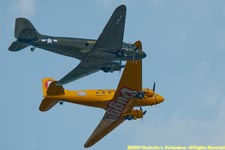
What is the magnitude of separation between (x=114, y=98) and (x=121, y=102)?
2.97ft

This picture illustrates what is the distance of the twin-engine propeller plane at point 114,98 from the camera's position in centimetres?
8638

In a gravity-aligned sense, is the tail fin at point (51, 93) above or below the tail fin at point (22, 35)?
below

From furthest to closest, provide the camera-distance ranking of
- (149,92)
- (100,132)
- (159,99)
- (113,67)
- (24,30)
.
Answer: (100,132) < (159,99) < (149,92) < (113,67) < (24,30)

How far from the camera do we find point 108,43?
273ft

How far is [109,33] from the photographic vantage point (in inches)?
3246

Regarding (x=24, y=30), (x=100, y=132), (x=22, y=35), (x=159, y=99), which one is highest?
(x=24, y=30)

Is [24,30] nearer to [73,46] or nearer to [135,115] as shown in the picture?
[73,46]

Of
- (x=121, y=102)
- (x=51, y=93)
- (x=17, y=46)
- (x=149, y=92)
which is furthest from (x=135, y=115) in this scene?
(x=17, y=46)

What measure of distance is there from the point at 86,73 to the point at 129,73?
198 inches

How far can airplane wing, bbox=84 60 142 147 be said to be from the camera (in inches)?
3415

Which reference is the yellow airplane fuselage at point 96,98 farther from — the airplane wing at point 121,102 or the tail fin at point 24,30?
the tail fin at point 24,30

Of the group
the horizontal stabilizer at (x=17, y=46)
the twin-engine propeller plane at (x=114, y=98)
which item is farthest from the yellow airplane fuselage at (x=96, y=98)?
the horizontal stabilizer at (x=17, y=46)

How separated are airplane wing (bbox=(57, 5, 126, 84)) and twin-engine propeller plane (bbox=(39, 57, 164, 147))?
10.6ft

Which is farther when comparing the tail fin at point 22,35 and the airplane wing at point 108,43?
the airplane wing at point 108,43
